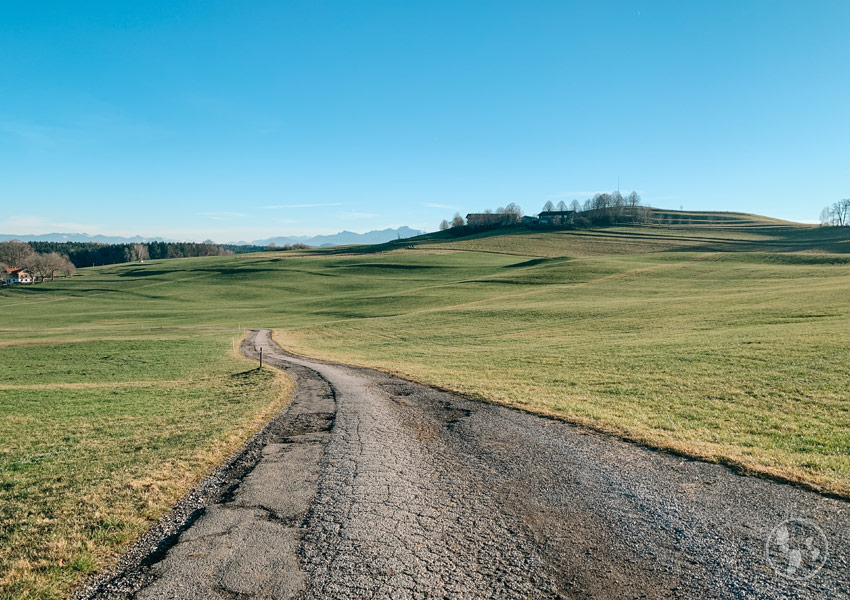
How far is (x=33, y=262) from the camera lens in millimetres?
116125

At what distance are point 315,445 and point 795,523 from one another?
9.76m

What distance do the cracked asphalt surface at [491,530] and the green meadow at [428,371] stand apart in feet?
3.80

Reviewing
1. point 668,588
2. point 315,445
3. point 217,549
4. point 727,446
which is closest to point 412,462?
point 315,445

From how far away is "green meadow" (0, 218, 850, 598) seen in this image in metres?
8.95

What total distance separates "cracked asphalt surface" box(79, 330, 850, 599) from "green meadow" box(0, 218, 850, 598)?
1157 millimetres

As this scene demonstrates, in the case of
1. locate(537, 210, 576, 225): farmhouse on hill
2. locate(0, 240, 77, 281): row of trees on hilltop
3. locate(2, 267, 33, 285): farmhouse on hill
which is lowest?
locate(2, 267, 33, 285): farmhouse on hill

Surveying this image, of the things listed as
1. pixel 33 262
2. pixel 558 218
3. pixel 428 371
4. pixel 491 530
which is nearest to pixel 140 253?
pixel 33 262

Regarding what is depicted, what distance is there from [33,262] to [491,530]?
487 ft

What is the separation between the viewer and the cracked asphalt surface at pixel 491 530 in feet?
18.8

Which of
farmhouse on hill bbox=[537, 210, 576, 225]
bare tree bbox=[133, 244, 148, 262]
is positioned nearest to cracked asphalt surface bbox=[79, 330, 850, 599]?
farmhouse on hill bbox=[537, 210, 576, 225]

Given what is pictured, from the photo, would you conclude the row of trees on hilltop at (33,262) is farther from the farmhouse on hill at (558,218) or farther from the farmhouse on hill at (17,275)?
the farmhouse on hill at (558,218)

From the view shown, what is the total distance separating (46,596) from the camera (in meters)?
5.67

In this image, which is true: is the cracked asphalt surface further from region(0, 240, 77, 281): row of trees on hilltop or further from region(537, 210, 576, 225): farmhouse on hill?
region(537, 210, 576, 225): farmhouse on hill

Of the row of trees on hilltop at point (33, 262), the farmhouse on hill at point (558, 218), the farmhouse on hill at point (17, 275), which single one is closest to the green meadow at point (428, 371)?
the row of trees on hilltop at point (33, 262)
